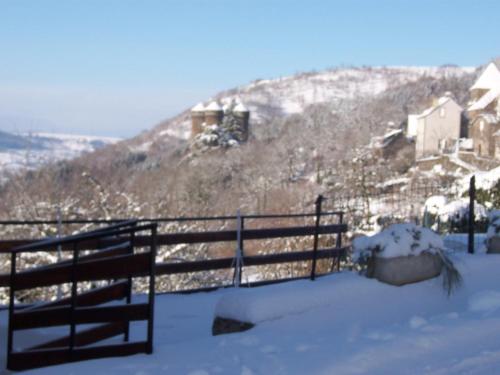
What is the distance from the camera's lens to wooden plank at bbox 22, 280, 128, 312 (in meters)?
5.57

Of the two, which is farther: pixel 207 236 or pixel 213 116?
pixel 213 116

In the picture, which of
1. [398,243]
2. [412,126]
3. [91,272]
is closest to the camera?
[91,272]

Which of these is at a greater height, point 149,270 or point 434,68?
point 434,68

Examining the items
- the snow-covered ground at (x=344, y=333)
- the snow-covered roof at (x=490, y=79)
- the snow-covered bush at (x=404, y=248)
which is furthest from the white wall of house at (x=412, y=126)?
the snow-covered bush at (x=404, y=248)

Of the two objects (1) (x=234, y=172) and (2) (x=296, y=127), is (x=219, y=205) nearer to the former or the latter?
(1) (x=234, y=172)

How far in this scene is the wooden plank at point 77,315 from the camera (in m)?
5.24

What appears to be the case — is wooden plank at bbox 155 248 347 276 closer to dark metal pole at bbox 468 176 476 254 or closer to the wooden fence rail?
the wooden fence rail

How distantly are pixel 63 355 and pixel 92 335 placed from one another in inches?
17.0

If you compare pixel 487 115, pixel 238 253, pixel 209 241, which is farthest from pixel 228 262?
pixel 487 115

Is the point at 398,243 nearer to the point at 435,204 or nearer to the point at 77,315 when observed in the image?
the point at 77,315

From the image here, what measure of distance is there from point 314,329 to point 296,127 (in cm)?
11632

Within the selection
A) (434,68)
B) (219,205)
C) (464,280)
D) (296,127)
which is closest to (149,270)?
(464,280)

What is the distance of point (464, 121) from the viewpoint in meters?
70.6

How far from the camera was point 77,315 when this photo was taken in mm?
5375
